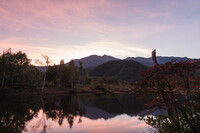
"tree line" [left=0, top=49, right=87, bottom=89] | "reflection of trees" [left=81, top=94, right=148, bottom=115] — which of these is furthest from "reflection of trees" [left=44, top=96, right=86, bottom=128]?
"tree line" [left=0, top=49, right=87, bottom=89]

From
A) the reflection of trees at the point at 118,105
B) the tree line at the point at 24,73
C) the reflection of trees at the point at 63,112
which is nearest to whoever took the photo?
the reflection of trees at the point at 63,112

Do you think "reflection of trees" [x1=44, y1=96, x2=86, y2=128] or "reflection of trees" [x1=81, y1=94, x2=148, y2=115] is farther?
"reflection of trees" [x1=81, y1=94, x2=148, y2=115]

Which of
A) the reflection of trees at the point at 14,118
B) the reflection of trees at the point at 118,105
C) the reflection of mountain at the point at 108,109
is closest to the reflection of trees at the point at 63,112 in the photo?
the reflection of mountain at the point at 108,109

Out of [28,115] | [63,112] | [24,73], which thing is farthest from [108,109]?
[24,73]

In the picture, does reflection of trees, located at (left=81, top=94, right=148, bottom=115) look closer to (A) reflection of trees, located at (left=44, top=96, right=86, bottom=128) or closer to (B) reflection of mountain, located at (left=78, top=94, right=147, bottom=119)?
(B) reflection of mountain, located at (left=78, top=94, right=147, bottom=119)

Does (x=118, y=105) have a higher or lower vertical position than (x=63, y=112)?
lower

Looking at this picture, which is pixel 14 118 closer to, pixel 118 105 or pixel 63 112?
pixel 63 112

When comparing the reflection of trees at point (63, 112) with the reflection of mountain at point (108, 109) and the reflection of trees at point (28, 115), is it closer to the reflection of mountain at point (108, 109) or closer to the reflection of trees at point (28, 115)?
the reflection of trees at point (28, 115)

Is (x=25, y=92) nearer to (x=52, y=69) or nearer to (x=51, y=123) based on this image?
(x=52, y=69)

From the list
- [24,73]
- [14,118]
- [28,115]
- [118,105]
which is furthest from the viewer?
[24,73]

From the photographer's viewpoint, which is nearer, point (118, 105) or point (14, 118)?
point (14, 118)

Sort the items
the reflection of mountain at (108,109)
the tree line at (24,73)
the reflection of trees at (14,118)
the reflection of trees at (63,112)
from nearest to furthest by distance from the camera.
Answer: the reflection of trees at (14,118)
the reflection of trees at (63,112)
the reflection of mountain at (108,109)
the tree line at (24,73)

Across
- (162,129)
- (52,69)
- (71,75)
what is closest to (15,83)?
(52,69)

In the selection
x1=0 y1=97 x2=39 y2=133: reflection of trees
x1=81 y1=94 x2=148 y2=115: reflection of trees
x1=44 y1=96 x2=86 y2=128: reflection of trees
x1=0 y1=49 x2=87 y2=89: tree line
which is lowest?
x1=81 y1=94 x2=148 y2=115: reflection of trees
